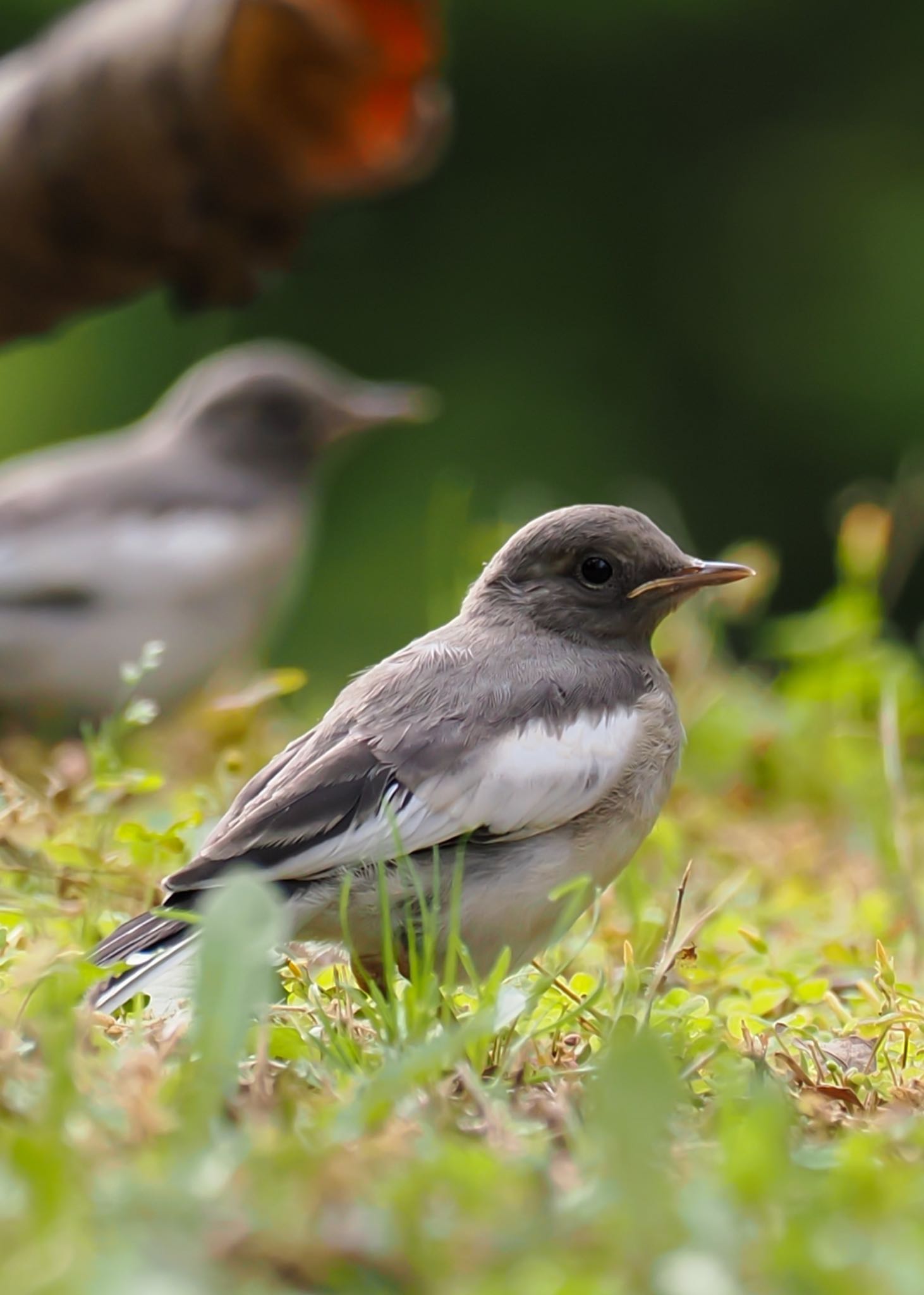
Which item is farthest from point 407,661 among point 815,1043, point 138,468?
point 138,468

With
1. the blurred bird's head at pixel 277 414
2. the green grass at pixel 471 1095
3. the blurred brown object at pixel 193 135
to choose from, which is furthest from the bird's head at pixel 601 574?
the blurred bird's head at pixel 277 414

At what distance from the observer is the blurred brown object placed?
→ 3.28 meters

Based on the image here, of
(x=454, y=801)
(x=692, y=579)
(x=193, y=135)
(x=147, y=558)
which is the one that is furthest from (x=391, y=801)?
(x=147, y=558)

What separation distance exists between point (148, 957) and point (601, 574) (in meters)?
0.82

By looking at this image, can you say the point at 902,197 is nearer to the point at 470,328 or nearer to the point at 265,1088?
the point at 470,328

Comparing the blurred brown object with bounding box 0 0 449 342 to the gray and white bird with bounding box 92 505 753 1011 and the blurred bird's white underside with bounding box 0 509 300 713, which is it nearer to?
the blurred bird's white underside with bounding box 0 509 300 713

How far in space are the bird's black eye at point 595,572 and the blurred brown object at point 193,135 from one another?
54.9 inches

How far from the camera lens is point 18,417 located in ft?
25.7

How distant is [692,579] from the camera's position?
7.46ft

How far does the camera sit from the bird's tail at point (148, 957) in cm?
178

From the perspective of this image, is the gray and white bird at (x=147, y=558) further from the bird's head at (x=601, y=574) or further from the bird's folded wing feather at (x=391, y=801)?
the bird's folded wing feather at (x=391, y=801)

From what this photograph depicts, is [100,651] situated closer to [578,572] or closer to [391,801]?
[578,572]

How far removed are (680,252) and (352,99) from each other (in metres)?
5.13

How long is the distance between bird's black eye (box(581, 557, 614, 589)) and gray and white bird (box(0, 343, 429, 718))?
229 cm
